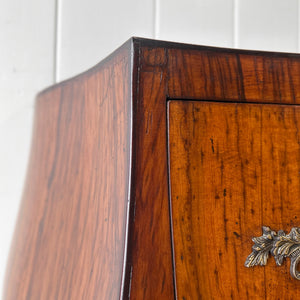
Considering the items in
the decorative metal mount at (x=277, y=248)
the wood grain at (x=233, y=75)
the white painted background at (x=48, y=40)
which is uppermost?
the white painted background at (x=48, y=40)

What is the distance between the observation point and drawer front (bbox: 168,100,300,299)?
1.37ft

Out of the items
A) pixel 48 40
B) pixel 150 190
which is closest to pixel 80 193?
pixel 150 190

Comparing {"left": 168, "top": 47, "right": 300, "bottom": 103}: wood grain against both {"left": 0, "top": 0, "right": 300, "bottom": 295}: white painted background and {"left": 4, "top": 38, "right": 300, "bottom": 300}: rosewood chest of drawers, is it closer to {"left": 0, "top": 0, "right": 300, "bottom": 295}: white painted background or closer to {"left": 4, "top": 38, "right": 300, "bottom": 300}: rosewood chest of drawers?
{"left": 4, "top": 38, "right": 300, "bottom": 300}: rosewood chest of drawers

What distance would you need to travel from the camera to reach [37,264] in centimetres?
61

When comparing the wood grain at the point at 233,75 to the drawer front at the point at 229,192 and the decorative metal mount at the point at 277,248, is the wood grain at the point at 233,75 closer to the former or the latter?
the drawer front at the point at 229,192

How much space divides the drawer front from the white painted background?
501 millimetres

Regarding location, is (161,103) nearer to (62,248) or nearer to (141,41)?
(141,41)

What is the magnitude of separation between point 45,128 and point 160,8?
1.29ft

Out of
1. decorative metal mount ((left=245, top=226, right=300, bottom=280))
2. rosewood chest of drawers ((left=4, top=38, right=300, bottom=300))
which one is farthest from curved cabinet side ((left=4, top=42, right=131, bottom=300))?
decorative metal mount ((left=245, top=226, right=300, bottom=280))

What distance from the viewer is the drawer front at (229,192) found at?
42cm

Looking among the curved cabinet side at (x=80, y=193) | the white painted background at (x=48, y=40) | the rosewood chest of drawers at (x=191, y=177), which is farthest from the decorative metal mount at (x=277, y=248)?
the white painted background at (x=48, y=40)

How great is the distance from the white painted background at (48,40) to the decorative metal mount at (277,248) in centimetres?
54

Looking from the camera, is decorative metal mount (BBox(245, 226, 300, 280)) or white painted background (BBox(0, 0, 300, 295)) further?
white painted background (BBox(0, 0, 300, 295))

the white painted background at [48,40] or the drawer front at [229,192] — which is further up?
the white painted background at [48,40]
